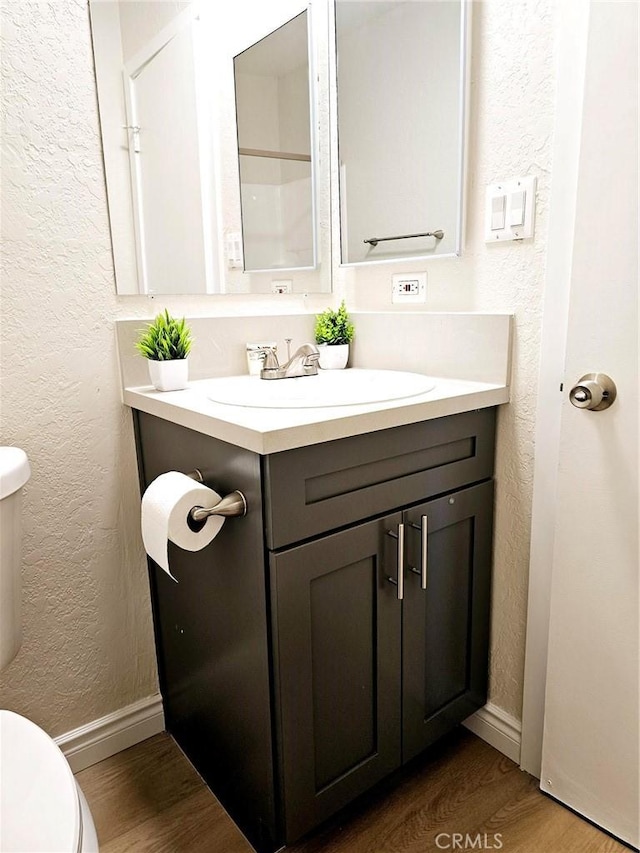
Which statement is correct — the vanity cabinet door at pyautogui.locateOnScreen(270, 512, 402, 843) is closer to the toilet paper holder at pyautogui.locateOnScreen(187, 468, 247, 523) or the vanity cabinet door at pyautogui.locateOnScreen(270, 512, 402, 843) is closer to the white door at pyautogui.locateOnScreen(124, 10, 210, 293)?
the toilet paper holder at pyautogui.locateOnScreen(187, 468, 247, 523)

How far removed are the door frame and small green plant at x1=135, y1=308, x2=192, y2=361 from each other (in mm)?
757

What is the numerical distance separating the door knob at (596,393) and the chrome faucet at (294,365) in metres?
0.63

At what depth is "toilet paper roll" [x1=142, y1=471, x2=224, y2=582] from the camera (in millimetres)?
980

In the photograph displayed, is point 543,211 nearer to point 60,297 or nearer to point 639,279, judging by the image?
point 639,279

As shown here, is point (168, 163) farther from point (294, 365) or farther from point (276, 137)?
point (294, 365)

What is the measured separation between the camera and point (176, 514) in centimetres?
98

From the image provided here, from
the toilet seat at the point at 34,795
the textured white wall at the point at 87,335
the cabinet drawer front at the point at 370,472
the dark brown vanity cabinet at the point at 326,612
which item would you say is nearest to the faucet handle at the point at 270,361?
the textured white wall at the point at 87,335

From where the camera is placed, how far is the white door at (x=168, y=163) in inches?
50.9

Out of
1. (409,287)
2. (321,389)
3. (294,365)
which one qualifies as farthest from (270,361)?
(409,287)

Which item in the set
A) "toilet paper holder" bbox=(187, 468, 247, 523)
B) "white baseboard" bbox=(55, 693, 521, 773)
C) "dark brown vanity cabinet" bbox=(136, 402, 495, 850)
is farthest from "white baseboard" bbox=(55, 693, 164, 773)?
"toilet paper holder" bbox=(187, 468, 247, 523)

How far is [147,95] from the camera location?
1297mm

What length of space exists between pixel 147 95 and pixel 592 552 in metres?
1.34

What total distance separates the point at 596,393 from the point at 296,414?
54 centimetres

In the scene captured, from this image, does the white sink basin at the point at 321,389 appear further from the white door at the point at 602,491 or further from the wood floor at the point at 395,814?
the wood floor at the point at 395,814
